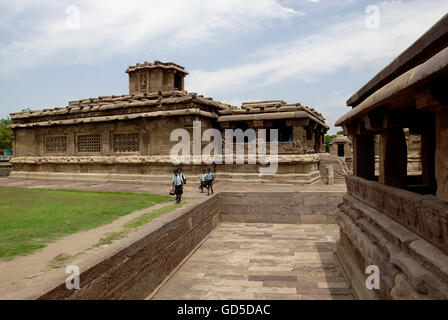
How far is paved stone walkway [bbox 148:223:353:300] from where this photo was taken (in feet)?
16.4

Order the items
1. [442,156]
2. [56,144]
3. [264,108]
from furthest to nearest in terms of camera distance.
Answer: [56,144] < [264,108] < [442,156]

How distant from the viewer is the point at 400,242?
10.1 feet

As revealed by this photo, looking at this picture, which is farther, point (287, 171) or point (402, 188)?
point (287, 171)

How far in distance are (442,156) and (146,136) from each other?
1273cm

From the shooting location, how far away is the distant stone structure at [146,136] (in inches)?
526

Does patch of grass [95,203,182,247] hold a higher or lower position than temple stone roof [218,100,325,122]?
lower

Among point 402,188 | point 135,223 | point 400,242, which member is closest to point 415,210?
point 400,242

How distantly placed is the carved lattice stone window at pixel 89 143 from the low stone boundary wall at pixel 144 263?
9.72 metres

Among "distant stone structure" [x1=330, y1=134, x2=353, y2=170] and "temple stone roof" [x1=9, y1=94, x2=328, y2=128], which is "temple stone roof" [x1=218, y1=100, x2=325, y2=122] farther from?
"distant stone structure" [x1=330, y1=134, x2=353, y2=170]

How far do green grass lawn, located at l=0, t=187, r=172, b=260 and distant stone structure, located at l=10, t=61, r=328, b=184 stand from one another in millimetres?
5062

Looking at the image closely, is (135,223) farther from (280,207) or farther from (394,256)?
(280,207)

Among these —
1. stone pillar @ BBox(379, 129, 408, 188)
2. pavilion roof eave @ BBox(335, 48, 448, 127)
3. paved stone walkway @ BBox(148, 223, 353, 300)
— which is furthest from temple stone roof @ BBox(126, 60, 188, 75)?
pavilion roof eave @ BBox(335, 48, 448, 127)

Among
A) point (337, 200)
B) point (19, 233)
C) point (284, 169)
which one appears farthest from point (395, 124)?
point (284, 169)
